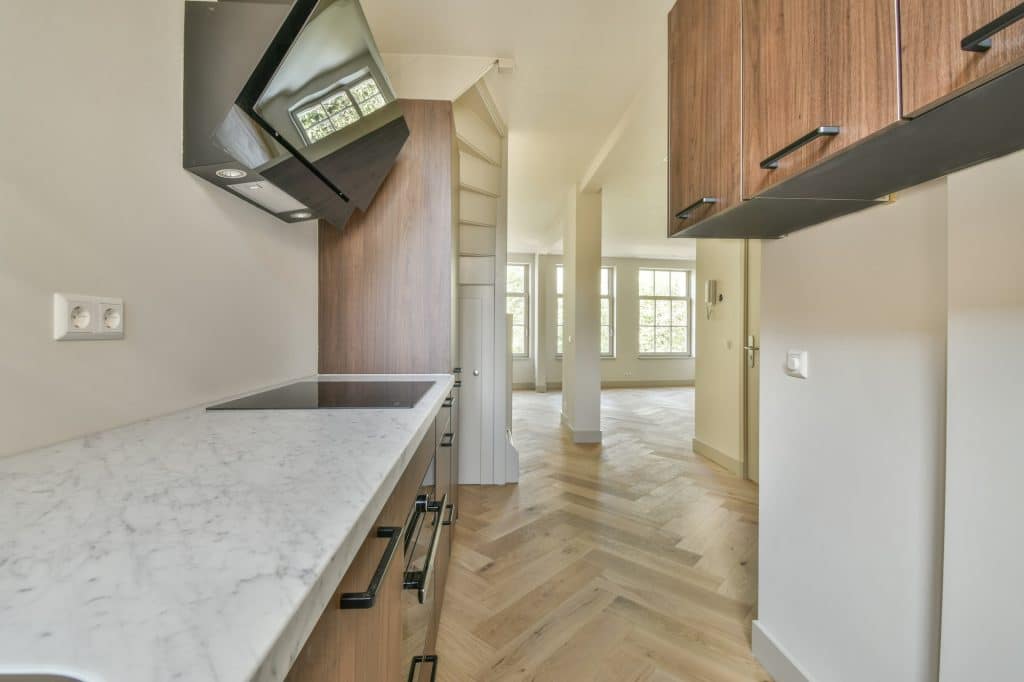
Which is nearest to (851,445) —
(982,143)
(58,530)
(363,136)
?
(982,143)

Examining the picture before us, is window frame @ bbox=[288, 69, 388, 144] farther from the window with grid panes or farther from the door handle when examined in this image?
the door handle

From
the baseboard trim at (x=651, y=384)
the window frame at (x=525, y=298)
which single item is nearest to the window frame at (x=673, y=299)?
the baseboard trim at (x=651, y=384)

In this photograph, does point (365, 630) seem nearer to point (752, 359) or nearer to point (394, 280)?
point (394, 280)

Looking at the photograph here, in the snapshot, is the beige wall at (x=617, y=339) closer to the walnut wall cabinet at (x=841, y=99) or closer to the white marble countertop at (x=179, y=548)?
the walnut wall cabinet at (x=841, y=99)

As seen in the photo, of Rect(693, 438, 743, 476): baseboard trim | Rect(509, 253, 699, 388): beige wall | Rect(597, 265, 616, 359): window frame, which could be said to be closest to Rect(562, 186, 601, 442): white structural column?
Rect(693, 438, 743, 476): baseboard trim

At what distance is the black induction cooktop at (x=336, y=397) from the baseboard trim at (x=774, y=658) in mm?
1486

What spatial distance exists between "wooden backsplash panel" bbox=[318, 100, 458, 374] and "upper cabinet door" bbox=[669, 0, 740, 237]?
117 cm

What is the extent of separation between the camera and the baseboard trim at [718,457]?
346cm

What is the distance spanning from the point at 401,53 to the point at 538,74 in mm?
842

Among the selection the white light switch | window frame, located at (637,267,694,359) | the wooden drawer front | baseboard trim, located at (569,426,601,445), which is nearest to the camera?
the wooden drawer front

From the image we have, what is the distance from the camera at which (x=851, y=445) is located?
1173 mm

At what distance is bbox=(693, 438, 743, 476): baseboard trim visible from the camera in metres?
3.46

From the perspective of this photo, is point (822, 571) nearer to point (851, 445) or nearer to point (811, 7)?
point (851, 445)

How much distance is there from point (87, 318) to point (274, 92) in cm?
67
